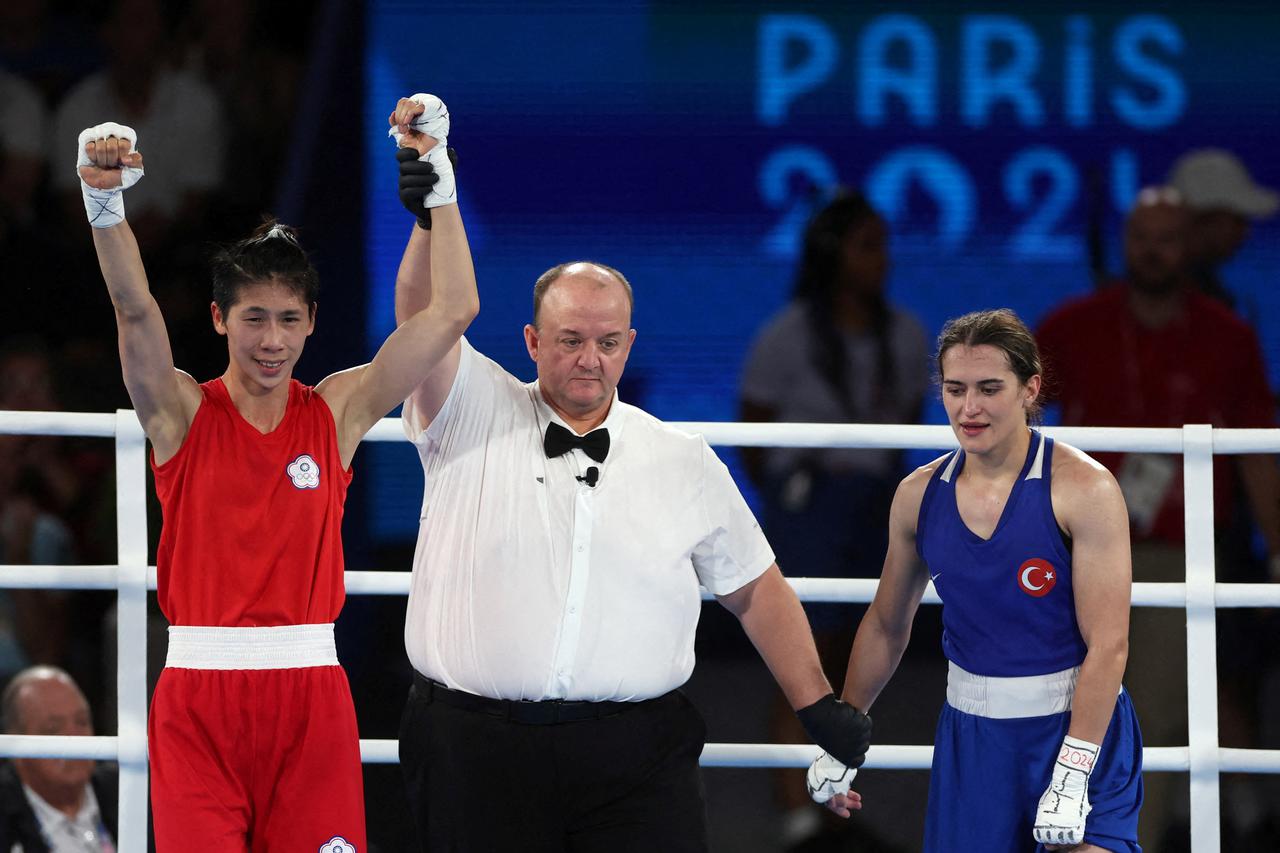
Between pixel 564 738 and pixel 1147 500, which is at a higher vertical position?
pixel 1147 500

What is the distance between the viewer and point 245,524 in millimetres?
2084

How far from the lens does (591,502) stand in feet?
7.25

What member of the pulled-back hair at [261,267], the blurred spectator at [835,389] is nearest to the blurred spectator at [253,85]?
the blurred spectator at [835,389]

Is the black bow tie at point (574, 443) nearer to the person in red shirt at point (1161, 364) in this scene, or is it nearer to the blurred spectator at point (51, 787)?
the blurred spectator at point (51, 787)

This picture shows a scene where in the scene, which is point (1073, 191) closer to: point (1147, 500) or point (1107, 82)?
point (1107, 82)

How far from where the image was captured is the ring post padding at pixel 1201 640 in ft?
8.32

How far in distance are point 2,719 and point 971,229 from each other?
292 centimetres

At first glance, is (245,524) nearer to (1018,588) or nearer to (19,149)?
(1018,588)

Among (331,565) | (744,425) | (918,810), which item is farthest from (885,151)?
(331,565)

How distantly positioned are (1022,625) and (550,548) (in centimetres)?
68

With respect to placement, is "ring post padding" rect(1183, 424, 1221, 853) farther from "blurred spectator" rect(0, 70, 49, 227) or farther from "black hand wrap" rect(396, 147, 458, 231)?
"blurred spectator" rect(0, 70, 49, 227)

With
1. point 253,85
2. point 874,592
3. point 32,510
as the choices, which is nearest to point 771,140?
point 253,85

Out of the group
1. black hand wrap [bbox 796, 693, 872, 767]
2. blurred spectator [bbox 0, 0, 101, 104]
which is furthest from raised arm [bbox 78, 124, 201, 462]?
blurred spectator [bbox 0, 0, 101, 104]

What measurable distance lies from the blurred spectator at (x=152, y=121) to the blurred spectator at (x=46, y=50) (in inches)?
4.0
